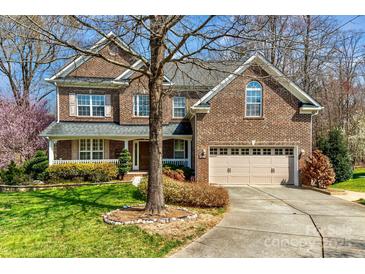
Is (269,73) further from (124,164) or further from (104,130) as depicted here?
(104,130)

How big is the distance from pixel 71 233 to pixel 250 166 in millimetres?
10505

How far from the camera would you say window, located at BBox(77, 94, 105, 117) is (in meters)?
17.5

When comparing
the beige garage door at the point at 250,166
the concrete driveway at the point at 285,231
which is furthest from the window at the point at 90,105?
the concrete driveway at the point at 285,231

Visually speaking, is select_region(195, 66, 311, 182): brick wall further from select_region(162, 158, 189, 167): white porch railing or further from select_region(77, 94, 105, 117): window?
select_region(77, 94, 105, 117): window

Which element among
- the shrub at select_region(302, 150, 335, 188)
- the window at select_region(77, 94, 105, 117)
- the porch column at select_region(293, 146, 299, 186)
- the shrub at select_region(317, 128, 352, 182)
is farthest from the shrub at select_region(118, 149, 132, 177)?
the shrub at select_region(317, 128, 352, 182)

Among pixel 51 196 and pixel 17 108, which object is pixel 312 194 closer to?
pixel 51 196

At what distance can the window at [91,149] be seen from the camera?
680 inches

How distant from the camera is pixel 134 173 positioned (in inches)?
635

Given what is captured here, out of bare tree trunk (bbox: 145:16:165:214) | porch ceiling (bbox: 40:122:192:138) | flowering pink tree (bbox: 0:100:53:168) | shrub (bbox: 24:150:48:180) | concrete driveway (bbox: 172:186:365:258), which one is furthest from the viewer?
flowering pink tree (bbox: 0:100:53:168)

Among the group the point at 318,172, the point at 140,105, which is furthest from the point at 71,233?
the point at 140,105

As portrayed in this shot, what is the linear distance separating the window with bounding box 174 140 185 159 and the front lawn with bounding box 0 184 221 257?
8.28 metres

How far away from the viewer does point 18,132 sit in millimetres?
19984

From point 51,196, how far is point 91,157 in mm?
5906

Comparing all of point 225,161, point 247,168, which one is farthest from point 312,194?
point 225,161
